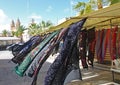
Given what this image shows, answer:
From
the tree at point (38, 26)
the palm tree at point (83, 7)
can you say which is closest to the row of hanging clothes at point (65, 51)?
the palm tree at point (83, 7)

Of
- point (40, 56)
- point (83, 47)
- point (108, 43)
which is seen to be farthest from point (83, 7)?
point (40, 56)

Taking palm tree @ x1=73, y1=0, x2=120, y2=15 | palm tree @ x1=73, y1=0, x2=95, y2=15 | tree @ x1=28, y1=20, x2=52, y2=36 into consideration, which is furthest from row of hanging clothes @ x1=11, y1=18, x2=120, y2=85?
tree @ x1=28, y1=20, x2=52, y2=36

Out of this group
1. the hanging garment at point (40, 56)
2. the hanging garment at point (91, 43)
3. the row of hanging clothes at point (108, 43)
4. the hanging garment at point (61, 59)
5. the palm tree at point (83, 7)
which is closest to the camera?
the hanging garment at point (61, 59)

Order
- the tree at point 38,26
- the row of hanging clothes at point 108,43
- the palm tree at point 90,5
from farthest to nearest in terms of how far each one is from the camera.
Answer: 1. the tree at point 38,26
2. the palm tree at point 90,5
3. the row of hanging clothes at point 108,43

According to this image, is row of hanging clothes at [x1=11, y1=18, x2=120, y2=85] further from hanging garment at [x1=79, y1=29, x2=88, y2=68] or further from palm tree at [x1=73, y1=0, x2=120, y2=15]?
palm tree at [x1=73, y1=0, x2=120, y2=15]

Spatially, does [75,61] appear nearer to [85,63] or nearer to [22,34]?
[85,63]

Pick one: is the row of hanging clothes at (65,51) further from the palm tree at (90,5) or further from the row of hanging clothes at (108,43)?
the palm tree at (90,5)

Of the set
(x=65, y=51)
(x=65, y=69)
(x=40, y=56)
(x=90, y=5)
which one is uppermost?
(x=90, y=5)

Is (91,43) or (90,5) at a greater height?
(90,5)

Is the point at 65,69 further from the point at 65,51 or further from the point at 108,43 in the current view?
the point at 108,43

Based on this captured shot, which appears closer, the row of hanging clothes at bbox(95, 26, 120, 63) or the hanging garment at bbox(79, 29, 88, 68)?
the row of hanging clothes at bbox(95, 26, 120, 63)

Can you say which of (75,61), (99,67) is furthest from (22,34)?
(75,61)

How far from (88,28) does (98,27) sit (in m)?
0.57

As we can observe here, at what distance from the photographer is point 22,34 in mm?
62938
